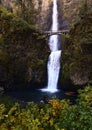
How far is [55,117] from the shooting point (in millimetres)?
6406

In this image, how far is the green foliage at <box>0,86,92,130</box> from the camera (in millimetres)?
5559

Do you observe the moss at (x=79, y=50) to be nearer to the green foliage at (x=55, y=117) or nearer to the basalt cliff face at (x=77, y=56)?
the basalt cliff face at (x=77, y=56)

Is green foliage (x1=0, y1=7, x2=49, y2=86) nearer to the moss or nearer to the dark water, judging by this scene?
the dark water

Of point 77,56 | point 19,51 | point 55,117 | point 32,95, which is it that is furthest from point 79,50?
point 55,117

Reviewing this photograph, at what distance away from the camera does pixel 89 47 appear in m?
28.1

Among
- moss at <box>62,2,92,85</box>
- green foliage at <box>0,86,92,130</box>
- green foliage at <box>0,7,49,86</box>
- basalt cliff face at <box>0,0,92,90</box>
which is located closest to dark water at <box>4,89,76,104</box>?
basalt cliff face at <box>0,0,92,90</box>

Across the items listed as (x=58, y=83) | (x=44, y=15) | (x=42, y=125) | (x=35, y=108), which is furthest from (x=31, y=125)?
(x=44, y=15)

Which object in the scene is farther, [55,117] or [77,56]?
[77,56]

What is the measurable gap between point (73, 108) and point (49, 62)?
2563 cm

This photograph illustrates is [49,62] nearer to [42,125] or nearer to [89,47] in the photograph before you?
[89,47]

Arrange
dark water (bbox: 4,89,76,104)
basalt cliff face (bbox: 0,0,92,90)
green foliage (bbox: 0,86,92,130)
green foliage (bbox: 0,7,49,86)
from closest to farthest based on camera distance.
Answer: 1. green foliage (bbox: 0,86,92,130)
2. dark water (bbox: 4,89,76,104)
3. basalt cliff face (bbox: 0,0,92,90)
4. green foliage (bbox: 0,7,49,86)

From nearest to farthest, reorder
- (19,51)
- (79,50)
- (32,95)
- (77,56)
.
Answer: (32,95)
(79,50)
(77,56)
(19,51)

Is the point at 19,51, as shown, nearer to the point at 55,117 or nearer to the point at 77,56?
the point at 77,56

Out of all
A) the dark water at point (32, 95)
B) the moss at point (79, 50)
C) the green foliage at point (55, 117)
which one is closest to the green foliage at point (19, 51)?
the dark water at point (32, 95)
